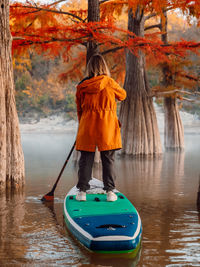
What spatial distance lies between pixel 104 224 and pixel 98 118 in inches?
59.8

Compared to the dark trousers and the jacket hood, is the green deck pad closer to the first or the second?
the dark trousers

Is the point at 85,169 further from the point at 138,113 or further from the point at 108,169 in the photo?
the point at 138,113

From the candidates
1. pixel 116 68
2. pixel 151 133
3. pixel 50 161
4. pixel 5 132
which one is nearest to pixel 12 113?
pixel 5 132

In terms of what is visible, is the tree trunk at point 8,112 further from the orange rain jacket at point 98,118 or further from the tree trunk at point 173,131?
the tree trunk at point 173,131

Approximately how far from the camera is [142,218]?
5973 mm

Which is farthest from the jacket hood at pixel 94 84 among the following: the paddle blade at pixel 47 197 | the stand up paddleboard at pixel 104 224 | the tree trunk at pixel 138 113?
the tree trunk at pixel 138 113

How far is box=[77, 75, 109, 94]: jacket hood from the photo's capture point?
18.3 ft

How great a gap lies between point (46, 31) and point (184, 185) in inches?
208

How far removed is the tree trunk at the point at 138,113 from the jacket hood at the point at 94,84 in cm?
969

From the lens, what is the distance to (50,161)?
14.5 metres

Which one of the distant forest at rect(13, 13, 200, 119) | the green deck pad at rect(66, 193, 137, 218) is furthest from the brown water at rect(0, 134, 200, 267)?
the distant forest at rect(13, 13, 200, 119)

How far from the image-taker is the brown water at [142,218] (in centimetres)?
429

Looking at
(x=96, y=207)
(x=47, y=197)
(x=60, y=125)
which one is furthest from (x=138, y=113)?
(x=60, y=125)

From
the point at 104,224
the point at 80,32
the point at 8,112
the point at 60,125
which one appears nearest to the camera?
the point at 104,224
